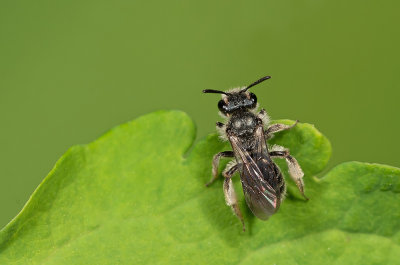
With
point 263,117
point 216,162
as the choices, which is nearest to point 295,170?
point 216,162

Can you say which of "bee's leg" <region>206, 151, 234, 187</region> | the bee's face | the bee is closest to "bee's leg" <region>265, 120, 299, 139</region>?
the bee

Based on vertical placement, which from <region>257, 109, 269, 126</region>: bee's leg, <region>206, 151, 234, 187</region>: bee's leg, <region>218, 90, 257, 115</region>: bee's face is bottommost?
<region>206, 151, 234, 187</region>: bee's leg

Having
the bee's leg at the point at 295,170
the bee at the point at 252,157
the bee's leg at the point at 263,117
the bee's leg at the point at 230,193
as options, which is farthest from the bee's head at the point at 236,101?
the bee's leg at the point at 295,170

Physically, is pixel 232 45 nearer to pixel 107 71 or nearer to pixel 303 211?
pixel 107 71

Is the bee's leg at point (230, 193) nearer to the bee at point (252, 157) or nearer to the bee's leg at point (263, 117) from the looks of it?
the bee at point (252, 157)

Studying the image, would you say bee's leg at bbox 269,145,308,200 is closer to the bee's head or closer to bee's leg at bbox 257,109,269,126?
bee's leg at bbox 257,109,269,126

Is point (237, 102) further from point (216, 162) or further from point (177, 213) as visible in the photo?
point (177, 213)

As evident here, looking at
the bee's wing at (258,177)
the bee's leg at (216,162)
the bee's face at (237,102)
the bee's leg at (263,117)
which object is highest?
the bee's face at (237,102)
